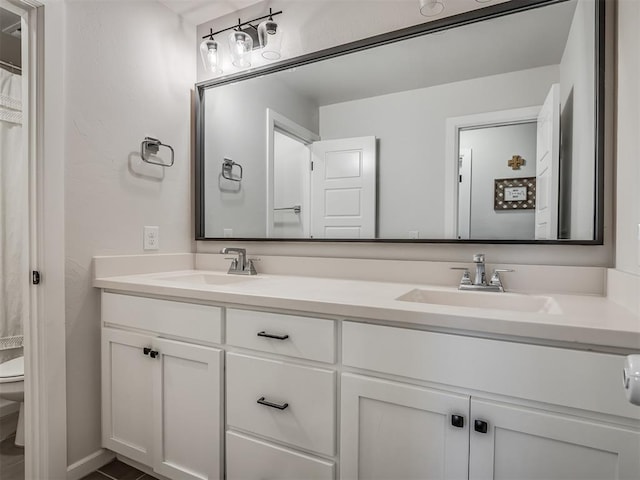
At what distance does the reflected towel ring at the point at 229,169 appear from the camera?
1.93 metres

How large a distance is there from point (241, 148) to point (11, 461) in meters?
1.77

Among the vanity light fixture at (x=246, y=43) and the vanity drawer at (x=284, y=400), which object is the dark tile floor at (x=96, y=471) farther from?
the vanity light fixture at (x=246, y=43)

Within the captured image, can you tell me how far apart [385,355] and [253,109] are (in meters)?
1.44

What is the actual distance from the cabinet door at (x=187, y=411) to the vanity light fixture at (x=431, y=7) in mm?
1462

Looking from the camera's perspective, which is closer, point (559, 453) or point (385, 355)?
point (559, 453)

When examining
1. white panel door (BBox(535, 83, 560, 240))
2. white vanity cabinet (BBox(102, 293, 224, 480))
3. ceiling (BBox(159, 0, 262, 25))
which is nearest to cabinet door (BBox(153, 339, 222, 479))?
white vanity cabinet (BBox(102, 293, 224, 480))

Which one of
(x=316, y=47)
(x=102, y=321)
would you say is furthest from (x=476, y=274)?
(x=102, y=321)

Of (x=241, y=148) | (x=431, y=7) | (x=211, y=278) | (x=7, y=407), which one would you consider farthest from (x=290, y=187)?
(x=7, y=407)

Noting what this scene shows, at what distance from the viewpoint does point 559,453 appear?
78 cm

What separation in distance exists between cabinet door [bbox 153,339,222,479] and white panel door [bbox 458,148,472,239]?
39.9 inches

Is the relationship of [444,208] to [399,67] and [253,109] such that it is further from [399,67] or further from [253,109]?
[253,109]

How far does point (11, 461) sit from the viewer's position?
5.17ft

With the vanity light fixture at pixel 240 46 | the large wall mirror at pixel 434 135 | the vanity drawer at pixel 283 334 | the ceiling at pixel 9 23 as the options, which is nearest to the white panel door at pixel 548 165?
the large wall mirror at pixel 434 135

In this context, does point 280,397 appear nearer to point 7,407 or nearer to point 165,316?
point 165,316
